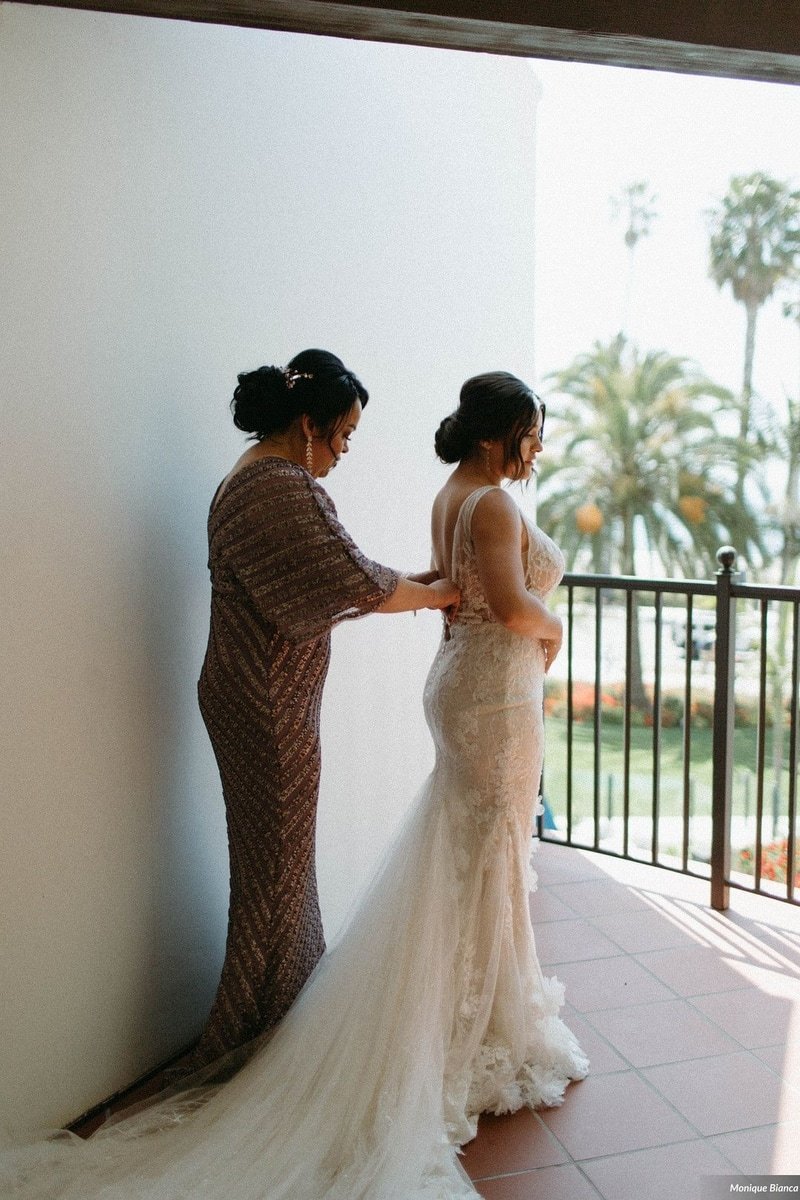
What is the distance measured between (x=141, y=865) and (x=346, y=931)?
515 mm

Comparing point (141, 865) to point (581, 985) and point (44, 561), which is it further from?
point (581, 985)

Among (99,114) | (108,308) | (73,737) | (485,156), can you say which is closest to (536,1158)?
(73,737)

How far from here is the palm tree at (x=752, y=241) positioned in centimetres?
1825

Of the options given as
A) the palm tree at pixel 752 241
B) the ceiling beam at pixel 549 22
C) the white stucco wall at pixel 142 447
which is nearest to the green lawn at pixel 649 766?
the palm tree at pixel 752 241

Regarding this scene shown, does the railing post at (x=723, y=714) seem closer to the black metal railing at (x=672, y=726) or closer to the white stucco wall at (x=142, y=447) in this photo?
the white stucco wall at (x=142, y=447)

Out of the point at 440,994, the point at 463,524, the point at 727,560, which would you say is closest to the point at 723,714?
the point at 727,560

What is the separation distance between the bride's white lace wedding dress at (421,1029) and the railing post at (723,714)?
1.23 m

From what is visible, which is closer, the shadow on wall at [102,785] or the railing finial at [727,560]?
the shadow on wall at [102,785]

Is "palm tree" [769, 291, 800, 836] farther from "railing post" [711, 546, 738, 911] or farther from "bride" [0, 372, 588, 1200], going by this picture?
"bride" [0, 372, 588, 1200]

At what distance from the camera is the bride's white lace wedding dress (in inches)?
79.9

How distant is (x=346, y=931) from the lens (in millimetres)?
2518

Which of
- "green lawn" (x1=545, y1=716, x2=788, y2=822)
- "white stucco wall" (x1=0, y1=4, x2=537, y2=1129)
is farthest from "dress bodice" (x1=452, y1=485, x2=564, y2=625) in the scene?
"green lawn" (x1=545, y1=716, x2=788, y2=822)

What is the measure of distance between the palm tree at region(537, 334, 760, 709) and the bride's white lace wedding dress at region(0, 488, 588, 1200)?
13.5m

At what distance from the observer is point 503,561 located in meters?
2.47
